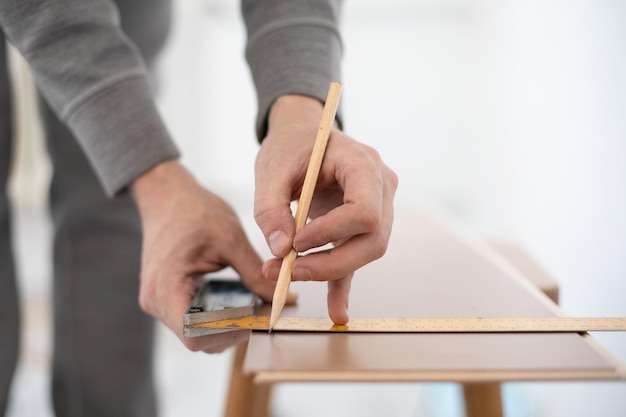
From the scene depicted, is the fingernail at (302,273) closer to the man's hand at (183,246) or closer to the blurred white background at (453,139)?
A: the man's hand at (183,246)

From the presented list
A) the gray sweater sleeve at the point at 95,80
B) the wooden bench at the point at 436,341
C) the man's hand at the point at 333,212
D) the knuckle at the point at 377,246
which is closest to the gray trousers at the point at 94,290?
the wooden bench at the point at 436,341

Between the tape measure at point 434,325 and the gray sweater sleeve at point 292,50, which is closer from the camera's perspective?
the tape measure at point 434,325

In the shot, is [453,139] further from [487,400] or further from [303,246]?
[303,246]

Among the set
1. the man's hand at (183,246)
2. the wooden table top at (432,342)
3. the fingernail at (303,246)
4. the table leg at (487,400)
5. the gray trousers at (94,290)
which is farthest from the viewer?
the gray trousers at (94,290)

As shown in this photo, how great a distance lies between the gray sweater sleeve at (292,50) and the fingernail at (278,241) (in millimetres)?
238

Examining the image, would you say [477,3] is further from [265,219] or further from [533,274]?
[265,219]

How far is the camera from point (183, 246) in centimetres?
70

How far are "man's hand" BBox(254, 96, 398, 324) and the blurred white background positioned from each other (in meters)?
0.64

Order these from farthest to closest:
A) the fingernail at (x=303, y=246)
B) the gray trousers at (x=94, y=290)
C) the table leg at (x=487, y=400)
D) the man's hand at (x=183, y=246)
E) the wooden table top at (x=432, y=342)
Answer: the gray trousers at (x=94, y=290), the table leg at (x=487, y=400), the man's hand at (x=183, y=246), the fingernail at (x=303, y=246), the wooden table top at (x=432, y=342)

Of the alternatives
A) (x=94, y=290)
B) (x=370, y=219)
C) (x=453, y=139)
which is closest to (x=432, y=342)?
(x=370, y=219)

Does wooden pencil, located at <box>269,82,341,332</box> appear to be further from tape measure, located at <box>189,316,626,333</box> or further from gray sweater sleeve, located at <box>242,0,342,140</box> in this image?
gray sweater sleeve, located at <box>242,0,342,140</box>

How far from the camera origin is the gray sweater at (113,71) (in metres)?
0.76

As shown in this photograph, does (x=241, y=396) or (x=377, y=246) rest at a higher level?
(x=377, y=246)

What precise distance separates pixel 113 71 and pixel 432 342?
1.58ft
